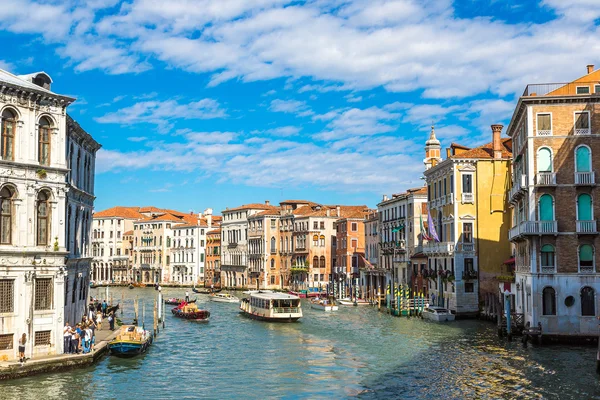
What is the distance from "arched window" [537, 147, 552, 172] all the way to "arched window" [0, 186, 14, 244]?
2104 centimetres

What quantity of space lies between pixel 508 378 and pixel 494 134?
23.0 metres

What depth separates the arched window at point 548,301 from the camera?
96.0 ft

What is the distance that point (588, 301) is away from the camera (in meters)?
29.0

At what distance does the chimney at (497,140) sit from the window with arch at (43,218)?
94.2 feet

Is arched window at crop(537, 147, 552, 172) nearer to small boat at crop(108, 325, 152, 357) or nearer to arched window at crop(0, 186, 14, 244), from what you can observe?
small boat at crop(108, 325, 152, 357)

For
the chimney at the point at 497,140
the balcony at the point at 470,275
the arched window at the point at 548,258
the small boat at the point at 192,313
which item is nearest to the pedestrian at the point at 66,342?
the arched window at the point at 548,258

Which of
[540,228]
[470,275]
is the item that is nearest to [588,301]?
[540,228]

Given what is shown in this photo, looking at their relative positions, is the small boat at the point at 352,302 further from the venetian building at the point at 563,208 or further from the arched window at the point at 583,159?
the arched window at the point at 583,159

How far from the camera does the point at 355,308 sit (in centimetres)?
5397

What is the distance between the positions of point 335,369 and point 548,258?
11.1 meters

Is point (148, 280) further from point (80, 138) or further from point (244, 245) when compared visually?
point (80, 138)

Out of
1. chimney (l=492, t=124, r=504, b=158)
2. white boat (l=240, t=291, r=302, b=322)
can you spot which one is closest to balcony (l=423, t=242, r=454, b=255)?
chimney (l=492, t=124, r=504, b=158)

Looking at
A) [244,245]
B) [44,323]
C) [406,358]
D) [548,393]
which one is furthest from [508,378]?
[244,245]

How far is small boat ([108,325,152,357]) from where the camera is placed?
2586 centimetres
